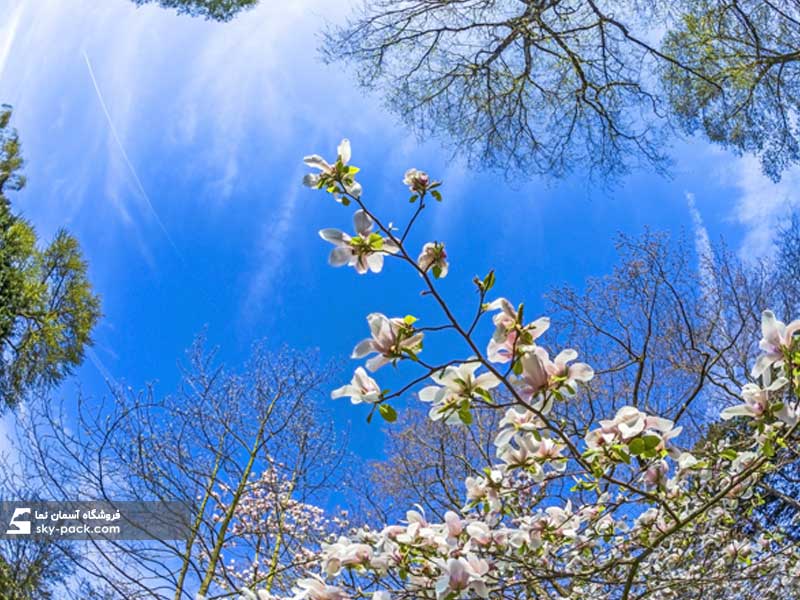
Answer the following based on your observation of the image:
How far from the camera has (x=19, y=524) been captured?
4605 mm

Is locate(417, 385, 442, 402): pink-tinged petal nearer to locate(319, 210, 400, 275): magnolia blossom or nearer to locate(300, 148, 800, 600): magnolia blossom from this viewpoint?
locate(300, 148, 800, 600): magnolia blossom

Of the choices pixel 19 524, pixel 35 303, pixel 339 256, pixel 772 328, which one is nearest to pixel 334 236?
pixel 339 256

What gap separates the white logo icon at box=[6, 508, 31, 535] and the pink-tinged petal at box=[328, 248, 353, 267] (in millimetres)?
4679

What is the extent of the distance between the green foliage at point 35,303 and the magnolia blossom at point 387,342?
32.8ft

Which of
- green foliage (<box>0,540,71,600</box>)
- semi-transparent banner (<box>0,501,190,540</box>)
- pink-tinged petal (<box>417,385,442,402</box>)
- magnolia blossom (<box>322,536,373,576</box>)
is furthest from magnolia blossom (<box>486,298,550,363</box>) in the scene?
green foliage (<box>0,540,71,600</box>)

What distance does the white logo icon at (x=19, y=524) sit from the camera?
454cm

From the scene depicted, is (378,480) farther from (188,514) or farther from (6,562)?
(6,562)

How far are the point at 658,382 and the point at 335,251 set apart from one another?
3.97 m

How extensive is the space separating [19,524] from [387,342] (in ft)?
16.3

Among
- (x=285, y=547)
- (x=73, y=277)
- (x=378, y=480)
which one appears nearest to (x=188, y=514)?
(x=285, y=547)

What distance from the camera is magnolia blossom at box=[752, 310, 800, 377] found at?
912mm

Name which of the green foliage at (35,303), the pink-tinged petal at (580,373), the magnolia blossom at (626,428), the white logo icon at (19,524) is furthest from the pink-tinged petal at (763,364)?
the green foliage at (35,303)

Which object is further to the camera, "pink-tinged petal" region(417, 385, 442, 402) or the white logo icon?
the white logo icon

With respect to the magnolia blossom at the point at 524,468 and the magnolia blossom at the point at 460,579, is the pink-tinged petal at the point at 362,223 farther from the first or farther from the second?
the magnolia blossom at the point at 460,579
